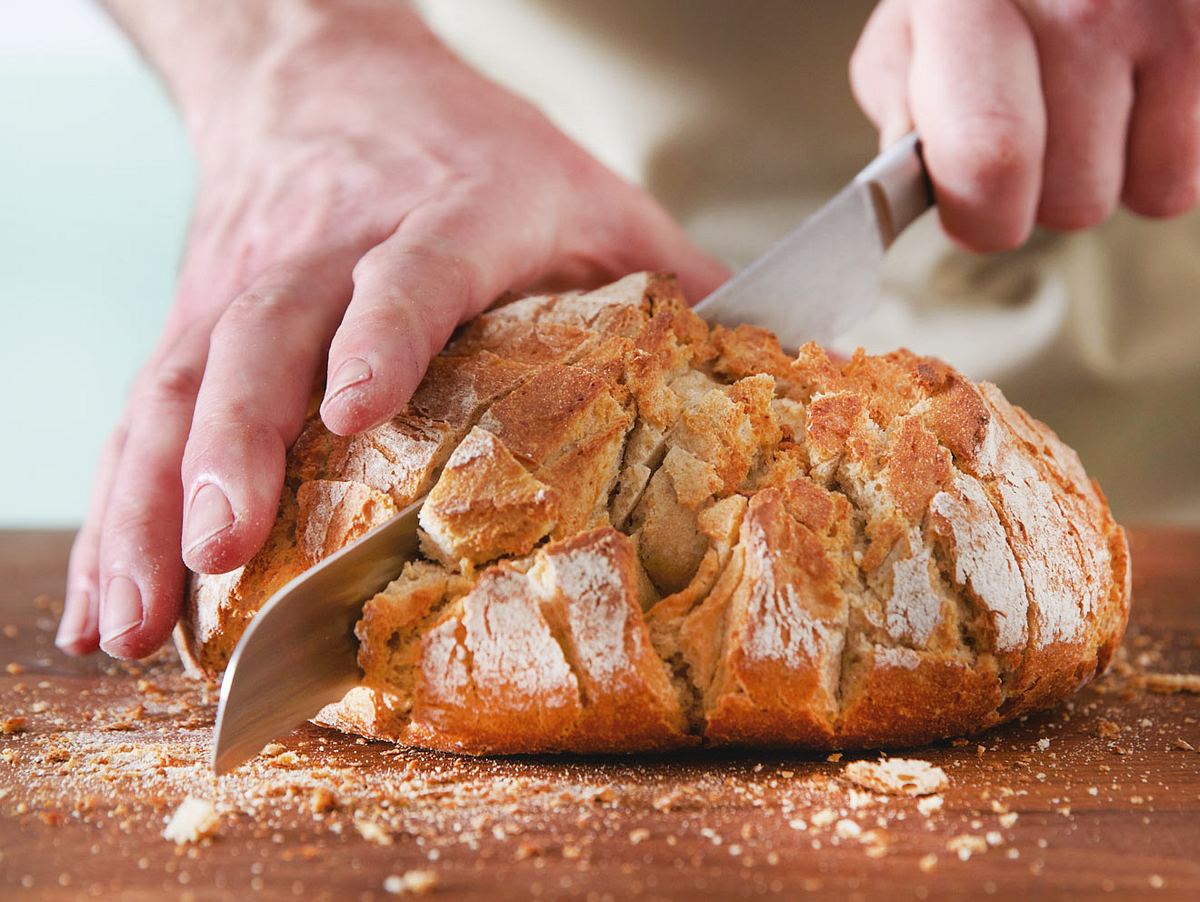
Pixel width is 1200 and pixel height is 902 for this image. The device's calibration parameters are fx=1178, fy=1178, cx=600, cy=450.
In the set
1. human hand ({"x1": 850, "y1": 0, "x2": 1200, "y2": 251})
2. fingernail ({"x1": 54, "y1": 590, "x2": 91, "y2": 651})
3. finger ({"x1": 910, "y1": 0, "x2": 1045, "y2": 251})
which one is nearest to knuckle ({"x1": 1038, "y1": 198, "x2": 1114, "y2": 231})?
human hand ({"x1": 850, "y1": 0, "x2": 1200, "y2": 251})

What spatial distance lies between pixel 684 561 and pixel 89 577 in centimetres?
94

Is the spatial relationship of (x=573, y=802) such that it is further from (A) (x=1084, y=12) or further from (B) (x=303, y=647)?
(A) (x=1084, y=12)

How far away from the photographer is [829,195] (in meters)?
2.46

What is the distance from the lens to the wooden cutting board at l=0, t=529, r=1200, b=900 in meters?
0.97

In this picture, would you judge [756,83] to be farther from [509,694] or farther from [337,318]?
[509,694]

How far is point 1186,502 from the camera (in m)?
2.58

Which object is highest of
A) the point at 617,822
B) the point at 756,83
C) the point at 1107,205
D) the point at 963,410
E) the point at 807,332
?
the point at 756,83

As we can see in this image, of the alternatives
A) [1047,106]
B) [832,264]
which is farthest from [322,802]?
[1047,106]

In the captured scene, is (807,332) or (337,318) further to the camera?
(807,332)

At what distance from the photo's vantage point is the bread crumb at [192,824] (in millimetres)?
1055

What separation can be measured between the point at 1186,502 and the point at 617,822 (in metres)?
1.98


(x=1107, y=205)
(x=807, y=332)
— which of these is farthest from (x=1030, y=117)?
(x=807, y=332)

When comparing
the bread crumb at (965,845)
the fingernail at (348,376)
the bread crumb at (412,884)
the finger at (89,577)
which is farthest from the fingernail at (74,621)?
the bread crumb at (965,845)

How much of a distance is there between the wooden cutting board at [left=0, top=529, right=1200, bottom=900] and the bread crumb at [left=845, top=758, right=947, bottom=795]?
0.05 ft
